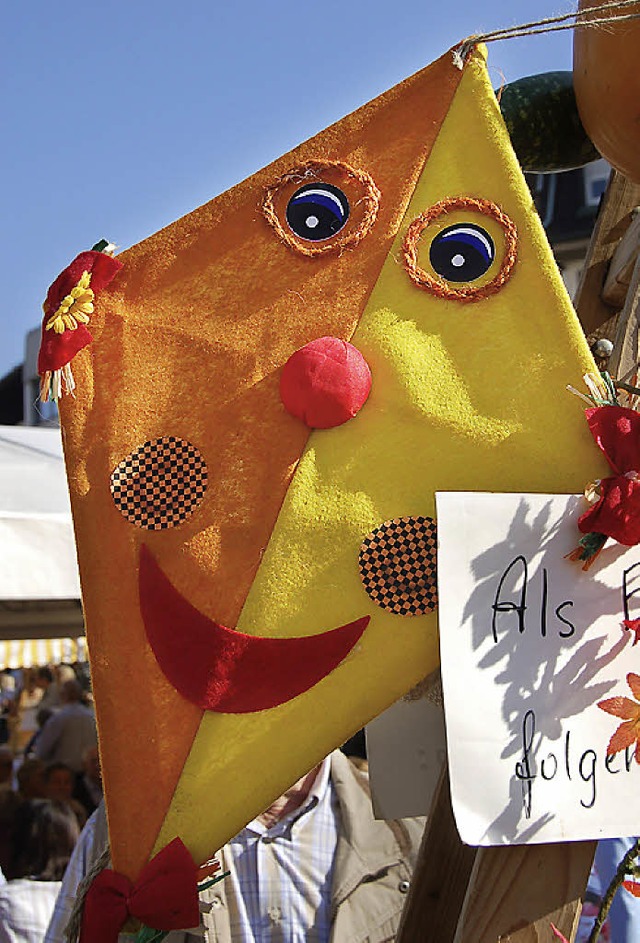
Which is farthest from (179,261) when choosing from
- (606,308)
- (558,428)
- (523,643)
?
(606,308)

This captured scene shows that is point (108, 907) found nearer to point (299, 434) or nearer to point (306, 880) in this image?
point (299, 434)

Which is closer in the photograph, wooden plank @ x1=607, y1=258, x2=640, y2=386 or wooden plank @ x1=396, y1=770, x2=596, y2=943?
wooden plank @ x1=396, y1=770, x2=596, y2=943

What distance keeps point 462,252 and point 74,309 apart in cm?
47

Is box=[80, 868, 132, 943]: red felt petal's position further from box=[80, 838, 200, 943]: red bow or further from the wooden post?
the wooden post

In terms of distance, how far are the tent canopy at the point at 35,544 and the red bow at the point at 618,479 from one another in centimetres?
207

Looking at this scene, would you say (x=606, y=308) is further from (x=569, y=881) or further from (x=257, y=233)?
(x=569, y=881)

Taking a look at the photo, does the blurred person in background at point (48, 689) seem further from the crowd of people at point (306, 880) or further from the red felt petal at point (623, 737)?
the red felt petal at point (623, 737)

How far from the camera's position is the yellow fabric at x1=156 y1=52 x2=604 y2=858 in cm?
101

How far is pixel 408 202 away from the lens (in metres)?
1.10

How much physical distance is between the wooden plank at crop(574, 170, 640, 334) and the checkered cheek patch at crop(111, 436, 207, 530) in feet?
2.53

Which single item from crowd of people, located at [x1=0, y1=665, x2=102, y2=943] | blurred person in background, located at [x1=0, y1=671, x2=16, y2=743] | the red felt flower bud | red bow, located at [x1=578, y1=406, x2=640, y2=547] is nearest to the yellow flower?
the red felt flower bud

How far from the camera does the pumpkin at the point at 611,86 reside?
1.09 m

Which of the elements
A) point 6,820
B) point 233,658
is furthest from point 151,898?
point 6,820

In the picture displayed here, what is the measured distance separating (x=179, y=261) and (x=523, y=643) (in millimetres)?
598
